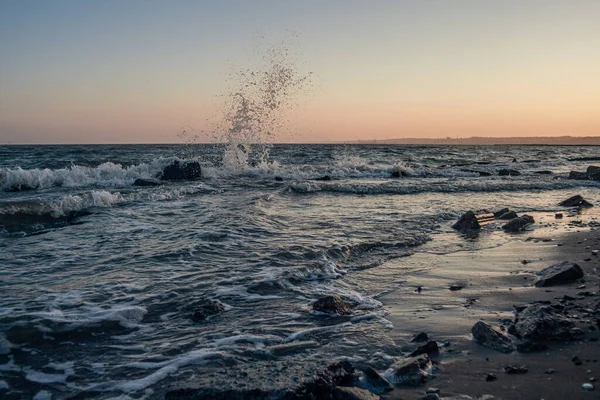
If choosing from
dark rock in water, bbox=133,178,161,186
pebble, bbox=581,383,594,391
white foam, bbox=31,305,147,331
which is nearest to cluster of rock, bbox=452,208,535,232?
pebble, bbox=581,383,594,391

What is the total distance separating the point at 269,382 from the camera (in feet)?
10.5

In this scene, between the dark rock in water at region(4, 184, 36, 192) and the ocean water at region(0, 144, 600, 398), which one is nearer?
the ocean water at region(0, 144, 600, 398)

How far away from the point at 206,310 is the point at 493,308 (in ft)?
9.70

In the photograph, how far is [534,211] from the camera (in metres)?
12.6

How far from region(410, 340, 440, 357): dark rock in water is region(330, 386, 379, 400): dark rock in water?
86 cm

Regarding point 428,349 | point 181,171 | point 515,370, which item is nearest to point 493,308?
point 428,349

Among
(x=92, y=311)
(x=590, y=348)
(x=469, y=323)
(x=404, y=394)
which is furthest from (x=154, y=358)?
(x=590, y=348)

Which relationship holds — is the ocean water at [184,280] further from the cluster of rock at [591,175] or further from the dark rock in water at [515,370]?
the cluster of rock at [591,175]

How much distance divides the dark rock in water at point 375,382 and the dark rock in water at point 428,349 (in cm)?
56

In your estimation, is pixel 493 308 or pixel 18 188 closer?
pixel 493 308

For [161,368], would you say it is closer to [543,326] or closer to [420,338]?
[420,338]

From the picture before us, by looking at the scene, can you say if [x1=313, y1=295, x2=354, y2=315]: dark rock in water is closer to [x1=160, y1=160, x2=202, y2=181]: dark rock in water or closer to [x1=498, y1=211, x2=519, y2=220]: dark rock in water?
[x1=498, y1=211, x2=519, y2=220]: dark rock in water

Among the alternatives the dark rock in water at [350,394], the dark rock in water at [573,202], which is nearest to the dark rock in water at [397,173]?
the dark rock in water at [573,202]

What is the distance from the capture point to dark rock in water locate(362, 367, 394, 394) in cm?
327
